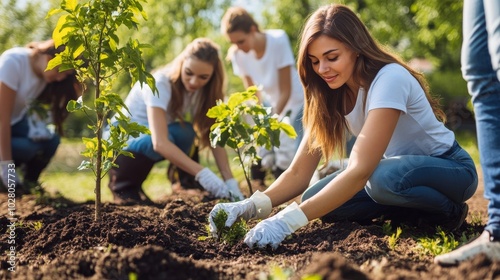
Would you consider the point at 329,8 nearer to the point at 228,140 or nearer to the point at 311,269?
the point at 228,140

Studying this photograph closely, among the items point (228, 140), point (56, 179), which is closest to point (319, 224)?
point (228, 140)

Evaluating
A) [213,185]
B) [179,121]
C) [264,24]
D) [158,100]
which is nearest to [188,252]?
[213,185]

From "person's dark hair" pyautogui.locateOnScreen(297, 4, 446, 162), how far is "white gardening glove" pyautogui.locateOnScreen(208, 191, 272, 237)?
0.39 meters

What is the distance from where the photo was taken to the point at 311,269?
1.87 meters

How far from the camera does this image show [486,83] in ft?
7.08

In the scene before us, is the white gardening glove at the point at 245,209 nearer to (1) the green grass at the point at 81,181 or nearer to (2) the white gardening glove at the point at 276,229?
(2) the white gardening glove at the point at 276,229

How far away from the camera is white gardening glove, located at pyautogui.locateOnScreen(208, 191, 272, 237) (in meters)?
2.83

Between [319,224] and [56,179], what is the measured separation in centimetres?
463

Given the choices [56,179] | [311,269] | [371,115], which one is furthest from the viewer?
[56,179]

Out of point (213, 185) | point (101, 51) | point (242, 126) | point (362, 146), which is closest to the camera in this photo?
point (362, 146)

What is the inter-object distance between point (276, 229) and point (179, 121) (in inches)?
89.7

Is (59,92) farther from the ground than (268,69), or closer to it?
closer to it

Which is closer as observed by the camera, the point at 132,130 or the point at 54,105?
the point at 132,130

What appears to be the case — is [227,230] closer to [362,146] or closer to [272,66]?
[362,146]
